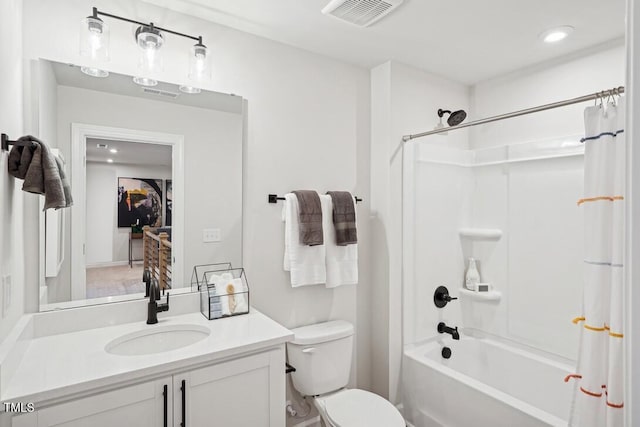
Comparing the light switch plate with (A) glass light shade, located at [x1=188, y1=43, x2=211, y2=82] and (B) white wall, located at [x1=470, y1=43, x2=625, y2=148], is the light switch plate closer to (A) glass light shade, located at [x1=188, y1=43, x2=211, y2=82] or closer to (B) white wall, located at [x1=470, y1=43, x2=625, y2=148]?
(A) glass light shade, located at [x1=188, y1=43, x2=211, y2=82]

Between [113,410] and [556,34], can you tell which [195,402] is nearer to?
[113,410]

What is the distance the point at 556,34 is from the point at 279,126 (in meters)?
1.71

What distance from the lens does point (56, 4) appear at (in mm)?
1543

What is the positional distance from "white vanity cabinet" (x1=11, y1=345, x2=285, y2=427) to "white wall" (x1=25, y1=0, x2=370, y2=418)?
1.92 feet

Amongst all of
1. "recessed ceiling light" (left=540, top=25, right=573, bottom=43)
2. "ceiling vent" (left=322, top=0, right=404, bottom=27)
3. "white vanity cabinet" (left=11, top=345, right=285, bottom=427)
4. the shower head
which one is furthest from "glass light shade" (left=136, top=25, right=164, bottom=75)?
"recessed ceiling light" (left=540, top=25, right=573, bottom=43)

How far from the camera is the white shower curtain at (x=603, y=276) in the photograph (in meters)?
1.29

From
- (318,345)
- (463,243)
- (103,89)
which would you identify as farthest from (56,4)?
(463,243)

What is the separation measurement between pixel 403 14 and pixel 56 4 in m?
1.63

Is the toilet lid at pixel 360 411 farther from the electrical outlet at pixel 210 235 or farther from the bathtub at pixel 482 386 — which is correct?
the electrical outlet at pixel 210 235

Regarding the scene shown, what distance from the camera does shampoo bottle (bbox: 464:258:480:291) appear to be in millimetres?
2756

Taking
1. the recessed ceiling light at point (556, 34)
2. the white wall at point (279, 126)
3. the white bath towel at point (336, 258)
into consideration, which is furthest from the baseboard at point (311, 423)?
the recessed ceiling light at point (556, 34)

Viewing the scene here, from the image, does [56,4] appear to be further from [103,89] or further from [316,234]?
[316,234]

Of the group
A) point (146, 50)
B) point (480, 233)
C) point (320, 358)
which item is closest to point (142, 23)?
point (146, 50)

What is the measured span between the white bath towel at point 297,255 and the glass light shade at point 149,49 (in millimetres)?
939
